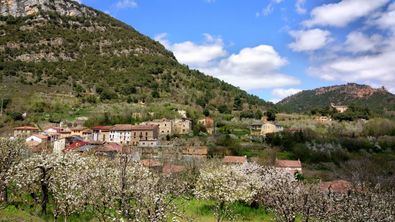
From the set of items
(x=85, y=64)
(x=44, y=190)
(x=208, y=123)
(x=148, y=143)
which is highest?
(x=85, y=64)

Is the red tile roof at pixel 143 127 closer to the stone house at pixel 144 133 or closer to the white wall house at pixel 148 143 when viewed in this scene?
the stone house at pixel 144 133

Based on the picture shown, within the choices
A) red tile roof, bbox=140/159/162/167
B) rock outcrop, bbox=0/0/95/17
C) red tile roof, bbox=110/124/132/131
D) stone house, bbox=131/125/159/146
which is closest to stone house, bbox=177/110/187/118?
stone house, bbox=131/125/159/146

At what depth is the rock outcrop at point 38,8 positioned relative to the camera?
541 ft

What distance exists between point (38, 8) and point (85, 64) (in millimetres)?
40291

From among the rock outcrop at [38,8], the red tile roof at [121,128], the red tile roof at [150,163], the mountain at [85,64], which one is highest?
the rock outcrop at [38,8]

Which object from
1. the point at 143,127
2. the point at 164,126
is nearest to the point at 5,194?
the point at 143,127

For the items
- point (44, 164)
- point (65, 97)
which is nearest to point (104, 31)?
point (65, 97)

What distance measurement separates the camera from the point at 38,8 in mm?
166250

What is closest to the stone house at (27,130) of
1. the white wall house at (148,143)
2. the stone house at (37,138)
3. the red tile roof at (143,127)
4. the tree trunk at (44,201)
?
the stone house at (37,138)

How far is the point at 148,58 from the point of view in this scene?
163875mm

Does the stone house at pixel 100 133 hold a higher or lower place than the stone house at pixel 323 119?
lower

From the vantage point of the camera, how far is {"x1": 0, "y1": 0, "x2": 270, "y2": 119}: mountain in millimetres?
119000

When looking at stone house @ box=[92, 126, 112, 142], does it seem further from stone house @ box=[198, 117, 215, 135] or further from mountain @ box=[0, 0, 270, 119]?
stone house @ box=[198, 117, 215, 135]

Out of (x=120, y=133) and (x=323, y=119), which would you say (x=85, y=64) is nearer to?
(x=120, y=133)
